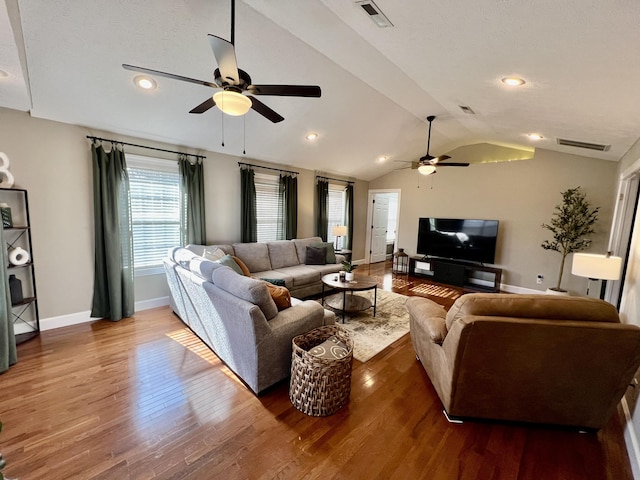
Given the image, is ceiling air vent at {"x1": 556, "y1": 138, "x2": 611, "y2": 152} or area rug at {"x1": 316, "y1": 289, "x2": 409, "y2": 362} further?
ceiling air vent at {"x1": 556, "y1": 138, "x2": 611, "y2": 152}

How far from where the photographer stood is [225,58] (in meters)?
1.66

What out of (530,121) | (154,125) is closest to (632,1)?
(530,121)

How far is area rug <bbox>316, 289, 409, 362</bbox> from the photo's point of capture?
118 inches

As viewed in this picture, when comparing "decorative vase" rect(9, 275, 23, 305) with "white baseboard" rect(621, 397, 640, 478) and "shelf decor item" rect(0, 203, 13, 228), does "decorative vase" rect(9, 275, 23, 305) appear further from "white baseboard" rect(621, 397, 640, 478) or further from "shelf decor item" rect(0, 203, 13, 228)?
"white baseboard" rect(621, 397, 640, 478)

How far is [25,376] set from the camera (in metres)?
2.37

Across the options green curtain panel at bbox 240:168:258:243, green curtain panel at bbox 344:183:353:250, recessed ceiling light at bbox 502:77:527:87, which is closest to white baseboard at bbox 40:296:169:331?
green curtain panel at bbox 240:168:258:243

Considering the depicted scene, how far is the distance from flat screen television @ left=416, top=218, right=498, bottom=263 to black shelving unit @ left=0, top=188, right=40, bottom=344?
6651 millimetres

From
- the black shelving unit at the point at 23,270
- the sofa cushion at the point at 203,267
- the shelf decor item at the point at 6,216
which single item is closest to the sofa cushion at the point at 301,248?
the sofa cushion at the point at 203,267

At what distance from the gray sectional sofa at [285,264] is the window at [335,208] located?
1846 mm

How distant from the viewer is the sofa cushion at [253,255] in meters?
4.46

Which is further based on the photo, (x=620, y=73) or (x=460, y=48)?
(x=460, y=48)

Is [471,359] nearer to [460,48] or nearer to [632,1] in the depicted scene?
[632,1]

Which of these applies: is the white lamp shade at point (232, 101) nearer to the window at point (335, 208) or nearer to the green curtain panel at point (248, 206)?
the green curtain panel at point (248, 206)

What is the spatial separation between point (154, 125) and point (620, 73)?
452 centimetres
